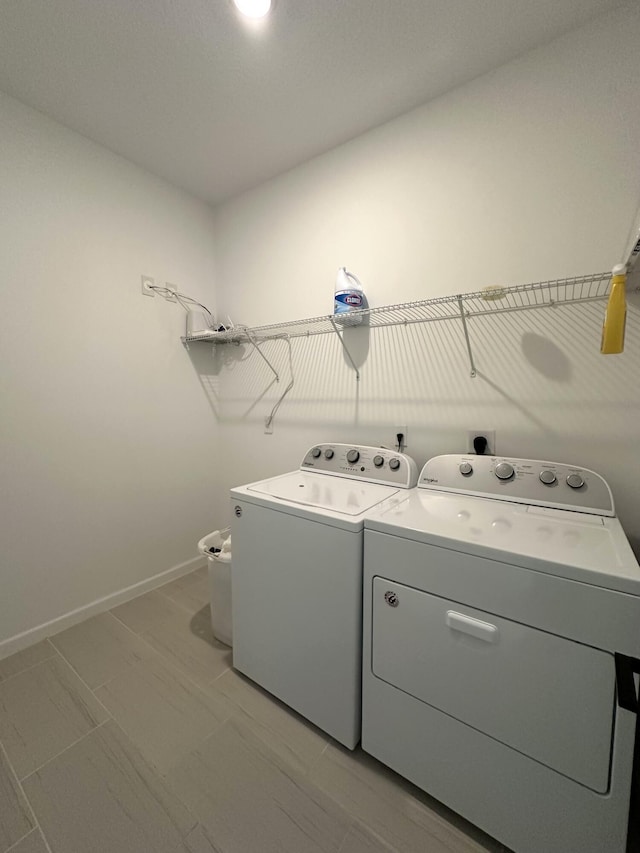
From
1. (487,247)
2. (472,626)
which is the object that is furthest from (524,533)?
(487,247)

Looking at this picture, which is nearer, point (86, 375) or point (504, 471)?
point (504, 471)

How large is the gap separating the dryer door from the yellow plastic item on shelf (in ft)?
2.71

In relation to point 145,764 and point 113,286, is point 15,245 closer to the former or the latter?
point 113,286

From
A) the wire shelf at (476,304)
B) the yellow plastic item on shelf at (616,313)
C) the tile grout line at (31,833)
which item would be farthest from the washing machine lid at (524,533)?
the tile grout line at (31,833)

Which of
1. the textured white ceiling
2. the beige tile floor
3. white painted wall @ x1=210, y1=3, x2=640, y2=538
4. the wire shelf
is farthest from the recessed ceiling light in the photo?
the beige tile floor

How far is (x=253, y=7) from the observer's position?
116cm

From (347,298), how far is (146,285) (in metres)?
1.35

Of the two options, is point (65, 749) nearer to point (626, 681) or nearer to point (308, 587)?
point (308, 587)

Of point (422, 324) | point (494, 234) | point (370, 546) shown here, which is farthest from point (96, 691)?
point (494, 234)

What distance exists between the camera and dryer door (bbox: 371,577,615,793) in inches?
29.7

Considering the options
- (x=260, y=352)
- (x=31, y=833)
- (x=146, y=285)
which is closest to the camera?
(x=31, y=833)

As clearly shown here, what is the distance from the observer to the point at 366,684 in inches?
43.6

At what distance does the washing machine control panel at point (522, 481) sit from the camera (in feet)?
3.74

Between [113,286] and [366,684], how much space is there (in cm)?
234
